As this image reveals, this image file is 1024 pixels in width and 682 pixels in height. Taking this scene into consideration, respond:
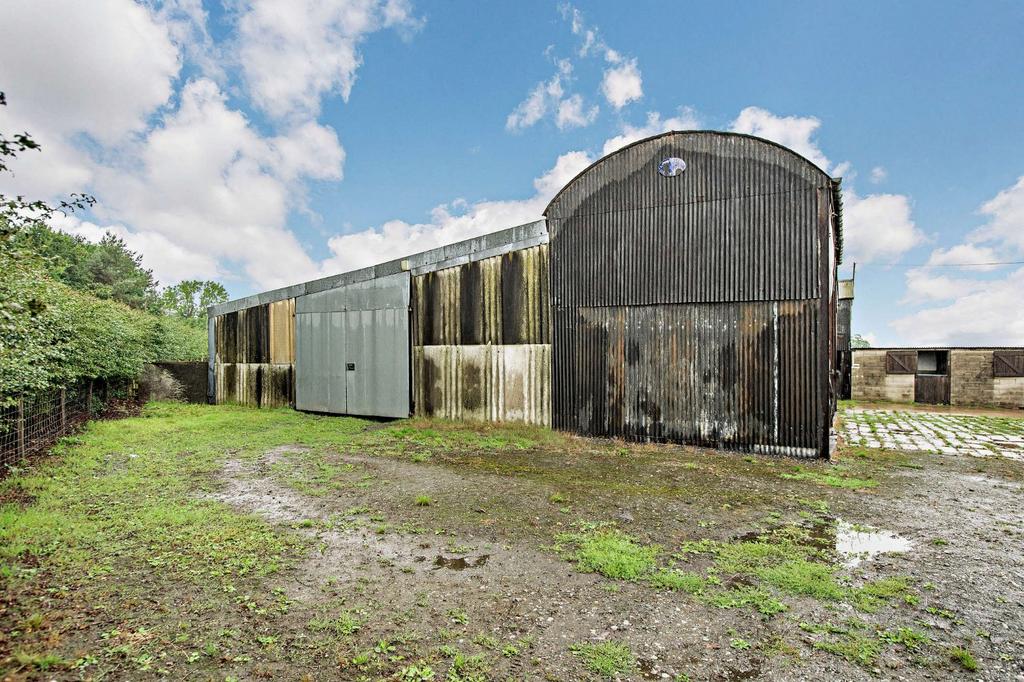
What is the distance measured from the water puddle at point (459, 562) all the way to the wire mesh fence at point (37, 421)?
7.14 metres

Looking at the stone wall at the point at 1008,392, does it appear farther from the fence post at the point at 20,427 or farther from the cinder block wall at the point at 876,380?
the fence post at the point at 20,427

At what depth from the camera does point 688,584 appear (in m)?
3.95

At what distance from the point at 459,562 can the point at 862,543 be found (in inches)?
169

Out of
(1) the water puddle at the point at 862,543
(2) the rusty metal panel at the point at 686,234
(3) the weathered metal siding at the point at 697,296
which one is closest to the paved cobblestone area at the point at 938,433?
(3) the weathered metal siding at the point at 697,296

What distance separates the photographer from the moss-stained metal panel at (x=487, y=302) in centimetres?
1159

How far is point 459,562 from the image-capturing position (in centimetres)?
444

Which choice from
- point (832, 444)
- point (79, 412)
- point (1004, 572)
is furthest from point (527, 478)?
point (79, 412)

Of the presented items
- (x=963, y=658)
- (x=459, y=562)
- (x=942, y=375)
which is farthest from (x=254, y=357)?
(x=942, y=375)

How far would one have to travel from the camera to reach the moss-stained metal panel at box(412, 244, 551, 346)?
11594 mm

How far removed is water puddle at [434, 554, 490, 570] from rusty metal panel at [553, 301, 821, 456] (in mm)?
6690

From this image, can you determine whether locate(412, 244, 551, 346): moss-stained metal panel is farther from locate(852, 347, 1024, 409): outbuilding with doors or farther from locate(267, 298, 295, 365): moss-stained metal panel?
locate(852, 347, 1024, 409): outbuilding with doors

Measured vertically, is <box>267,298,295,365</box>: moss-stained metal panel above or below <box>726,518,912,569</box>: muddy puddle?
above

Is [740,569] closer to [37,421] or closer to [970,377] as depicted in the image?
[37,421]

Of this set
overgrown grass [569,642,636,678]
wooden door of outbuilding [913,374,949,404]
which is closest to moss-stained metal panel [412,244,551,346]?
overgrown grass [569,642,636,678]
